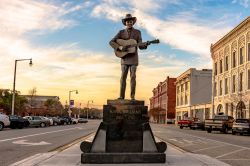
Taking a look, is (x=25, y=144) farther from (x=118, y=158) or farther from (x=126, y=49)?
(x=118, y=158)

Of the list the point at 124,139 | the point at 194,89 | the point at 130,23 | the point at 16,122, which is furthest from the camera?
the point at 194,89

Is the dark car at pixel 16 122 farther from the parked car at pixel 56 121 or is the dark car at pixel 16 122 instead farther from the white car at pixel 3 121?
the parked car at pixel 56 121

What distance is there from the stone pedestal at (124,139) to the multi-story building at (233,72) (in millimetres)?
49067

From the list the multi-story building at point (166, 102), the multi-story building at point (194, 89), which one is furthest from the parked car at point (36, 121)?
the multi-story building at point (166, 102)

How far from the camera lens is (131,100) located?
13.1m

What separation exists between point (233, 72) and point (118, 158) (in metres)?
58.2

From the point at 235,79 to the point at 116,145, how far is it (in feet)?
187

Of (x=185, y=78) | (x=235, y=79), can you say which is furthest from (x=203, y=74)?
(x=235, y=79)

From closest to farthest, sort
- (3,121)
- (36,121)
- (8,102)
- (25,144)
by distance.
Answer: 1. (25,144)
2. (3,121)
3. (36,121)
4. (8,102)

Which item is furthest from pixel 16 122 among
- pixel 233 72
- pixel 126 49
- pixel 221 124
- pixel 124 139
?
pixel 124 139

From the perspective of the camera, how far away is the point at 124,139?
1256 cm

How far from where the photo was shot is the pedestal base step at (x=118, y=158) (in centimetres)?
1195

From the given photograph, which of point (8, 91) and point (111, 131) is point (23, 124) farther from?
point (8, 91)

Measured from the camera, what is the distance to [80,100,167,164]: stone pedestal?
11977 millimetres
